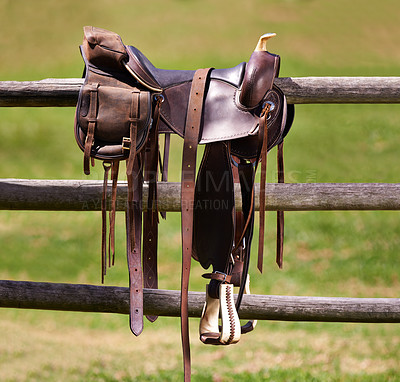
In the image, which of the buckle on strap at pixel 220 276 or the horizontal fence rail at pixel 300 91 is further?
the horizontal fence rail at pixel 300 91

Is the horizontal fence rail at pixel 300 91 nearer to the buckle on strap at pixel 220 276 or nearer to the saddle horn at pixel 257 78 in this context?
the saddle horn at pixel 257 78

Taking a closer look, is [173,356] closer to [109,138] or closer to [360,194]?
[360,194]

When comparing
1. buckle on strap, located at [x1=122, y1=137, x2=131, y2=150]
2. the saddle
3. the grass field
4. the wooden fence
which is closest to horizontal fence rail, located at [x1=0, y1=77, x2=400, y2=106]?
the wooden fence

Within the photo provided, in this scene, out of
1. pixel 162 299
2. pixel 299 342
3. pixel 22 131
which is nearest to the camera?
pixel 162 299

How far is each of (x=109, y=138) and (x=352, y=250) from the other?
400cm

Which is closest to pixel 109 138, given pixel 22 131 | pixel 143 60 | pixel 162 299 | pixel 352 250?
pixel 143 60

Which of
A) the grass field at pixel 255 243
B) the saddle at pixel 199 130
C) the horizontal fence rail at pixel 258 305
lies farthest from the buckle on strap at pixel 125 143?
the grass field at pixel 255 243

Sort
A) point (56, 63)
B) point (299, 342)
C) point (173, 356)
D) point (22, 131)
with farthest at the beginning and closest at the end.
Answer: point (56, 63) → point (22, 131) → point (299, 342) → point (173, 356)

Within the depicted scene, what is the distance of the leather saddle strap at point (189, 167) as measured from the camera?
78.5 inches

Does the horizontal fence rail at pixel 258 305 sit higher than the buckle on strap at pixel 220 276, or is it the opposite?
A: the buckle on strap at pixel 220 276

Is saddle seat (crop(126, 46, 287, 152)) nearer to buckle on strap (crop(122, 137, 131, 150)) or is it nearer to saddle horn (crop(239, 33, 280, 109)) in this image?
saddle horn (crop(239, 33, 280, 109))

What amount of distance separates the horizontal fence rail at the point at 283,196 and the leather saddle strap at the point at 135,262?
1.34 ft

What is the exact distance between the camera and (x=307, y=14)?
8.66m

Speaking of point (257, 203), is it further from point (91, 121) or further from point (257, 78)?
point (91, 121)
